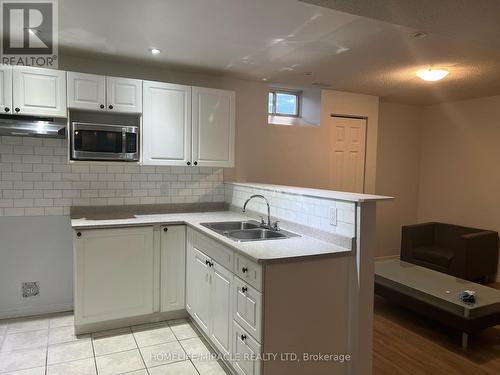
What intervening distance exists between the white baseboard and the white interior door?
3413mm

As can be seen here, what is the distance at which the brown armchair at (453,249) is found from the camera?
4469mm

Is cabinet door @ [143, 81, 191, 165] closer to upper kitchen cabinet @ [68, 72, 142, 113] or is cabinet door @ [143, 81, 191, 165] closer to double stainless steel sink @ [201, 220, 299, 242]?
upper kitchen cabinet @ [68, 72, 142, 113]

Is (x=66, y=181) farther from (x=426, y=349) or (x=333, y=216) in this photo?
(x=426, y=349)

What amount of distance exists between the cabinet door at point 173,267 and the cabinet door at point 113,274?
106 millimetres

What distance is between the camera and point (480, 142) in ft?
16.8

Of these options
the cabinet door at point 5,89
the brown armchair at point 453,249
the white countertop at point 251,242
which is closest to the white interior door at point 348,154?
the brown armchair at point 453,249

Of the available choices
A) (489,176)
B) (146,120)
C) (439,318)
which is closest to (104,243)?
(146,120)

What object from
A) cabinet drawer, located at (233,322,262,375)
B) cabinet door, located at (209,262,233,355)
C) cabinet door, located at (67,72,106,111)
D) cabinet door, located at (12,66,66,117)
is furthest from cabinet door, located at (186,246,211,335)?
cabinet door, located at (12,66,66,117)

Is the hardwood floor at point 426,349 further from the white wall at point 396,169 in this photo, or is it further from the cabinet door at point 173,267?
the white wall at point 396,169

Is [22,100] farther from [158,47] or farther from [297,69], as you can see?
[297,69]

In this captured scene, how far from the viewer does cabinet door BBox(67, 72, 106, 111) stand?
3.15m

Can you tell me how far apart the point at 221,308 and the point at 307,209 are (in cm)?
94

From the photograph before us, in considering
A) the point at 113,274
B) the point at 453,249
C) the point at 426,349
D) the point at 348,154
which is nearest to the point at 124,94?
the point at 113,274

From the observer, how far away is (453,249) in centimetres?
480
